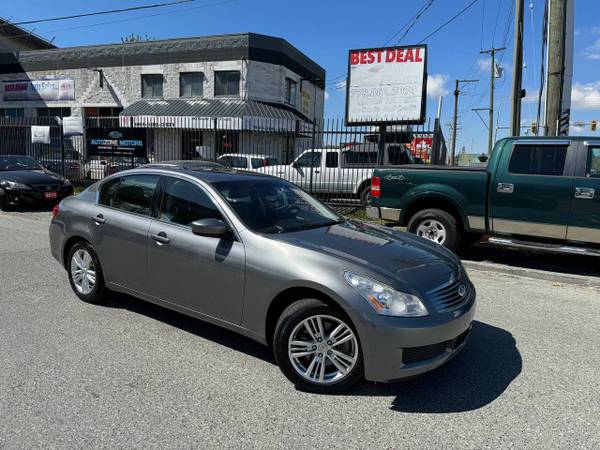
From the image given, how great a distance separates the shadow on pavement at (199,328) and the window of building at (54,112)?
28.2 metres

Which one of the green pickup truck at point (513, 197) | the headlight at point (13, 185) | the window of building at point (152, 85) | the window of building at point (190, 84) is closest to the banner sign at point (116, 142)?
the headlight at point (13, 185)

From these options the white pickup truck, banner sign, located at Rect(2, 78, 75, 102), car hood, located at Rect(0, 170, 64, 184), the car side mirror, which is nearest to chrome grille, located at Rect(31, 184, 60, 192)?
car hood, located at Rect(0, 170, 64, 184)

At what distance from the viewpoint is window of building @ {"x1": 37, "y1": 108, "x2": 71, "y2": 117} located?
2990 centimetres

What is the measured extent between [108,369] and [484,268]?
569 cm

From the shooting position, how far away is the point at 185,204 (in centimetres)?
431

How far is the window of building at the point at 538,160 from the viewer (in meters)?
7.08

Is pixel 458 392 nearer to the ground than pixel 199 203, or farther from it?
nearer to the ground

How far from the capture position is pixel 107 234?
4789 mm

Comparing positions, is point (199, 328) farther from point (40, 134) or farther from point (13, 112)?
point (13, 112)

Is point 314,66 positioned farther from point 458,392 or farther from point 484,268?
point 458,392

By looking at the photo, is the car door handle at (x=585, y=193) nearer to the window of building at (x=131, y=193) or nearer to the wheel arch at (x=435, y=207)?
the wheel arch at (x=435, y=207)

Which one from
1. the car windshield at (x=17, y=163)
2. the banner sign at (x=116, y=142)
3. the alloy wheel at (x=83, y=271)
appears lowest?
the alloy wheel at (x=83, y=271)

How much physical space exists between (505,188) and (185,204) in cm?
510

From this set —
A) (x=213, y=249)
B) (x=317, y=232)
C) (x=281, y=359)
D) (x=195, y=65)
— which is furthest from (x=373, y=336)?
(x=195, y=65)
